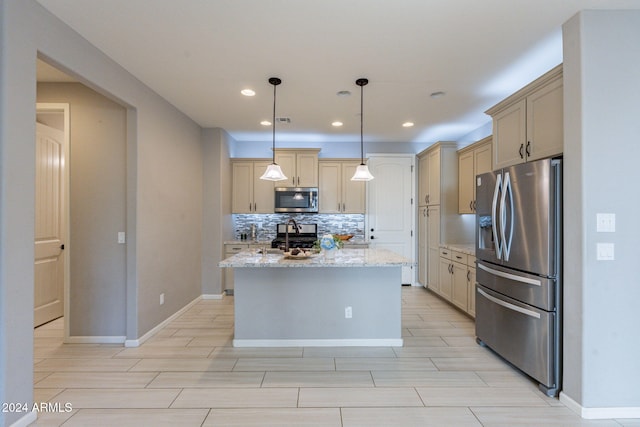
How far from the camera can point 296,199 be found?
532cm

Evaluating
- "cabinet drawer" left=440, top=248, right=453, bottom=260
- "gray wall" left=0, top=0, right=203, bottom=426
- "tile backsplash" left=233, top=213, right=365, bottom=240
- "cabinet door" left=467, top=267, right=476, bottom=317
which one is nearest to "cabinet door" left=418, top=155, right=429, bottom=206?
"cabinet drawer" left=440, top=248, right=453, bottom=260

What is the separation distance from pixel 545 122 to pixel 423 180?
3.01 meters

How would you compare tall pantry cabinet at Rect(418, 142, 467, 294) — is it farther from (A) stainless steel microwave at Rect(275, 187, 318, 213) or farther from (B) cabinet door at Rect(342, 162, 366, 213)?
(A) stainless steel microwave at Rect(275, 187, 318, 213)

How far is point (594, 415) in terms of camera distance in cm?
200

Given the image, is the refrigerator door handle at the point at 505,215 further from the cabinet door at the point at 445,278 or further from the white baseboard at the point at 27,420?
the white baseboard at the point at 27,420

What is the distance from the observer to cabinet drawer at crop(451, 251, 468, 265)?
12.8 ft

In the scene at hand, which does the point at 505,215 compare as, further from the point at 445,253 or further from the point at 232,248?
the point at 232,248

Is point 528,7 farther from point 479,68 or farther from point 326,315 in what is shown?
point 326,315

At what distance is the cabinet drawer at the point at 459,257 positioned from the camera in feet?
12.8

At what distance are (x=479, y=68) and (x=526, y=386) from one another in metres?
2.71

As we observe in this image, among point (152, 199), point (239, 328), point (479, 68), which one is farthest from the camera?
point (152, 199)

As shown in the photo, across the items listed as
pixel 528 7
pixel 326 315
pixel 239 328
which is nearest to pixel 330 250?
pixel 326 315

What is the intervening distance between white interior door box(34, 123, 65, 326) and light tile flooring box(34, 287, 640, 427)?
0.56 m

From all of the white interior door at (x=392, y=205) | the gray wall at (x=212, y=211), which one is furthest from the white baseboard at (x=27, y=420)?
the white interior door at (x=392, y=205)
